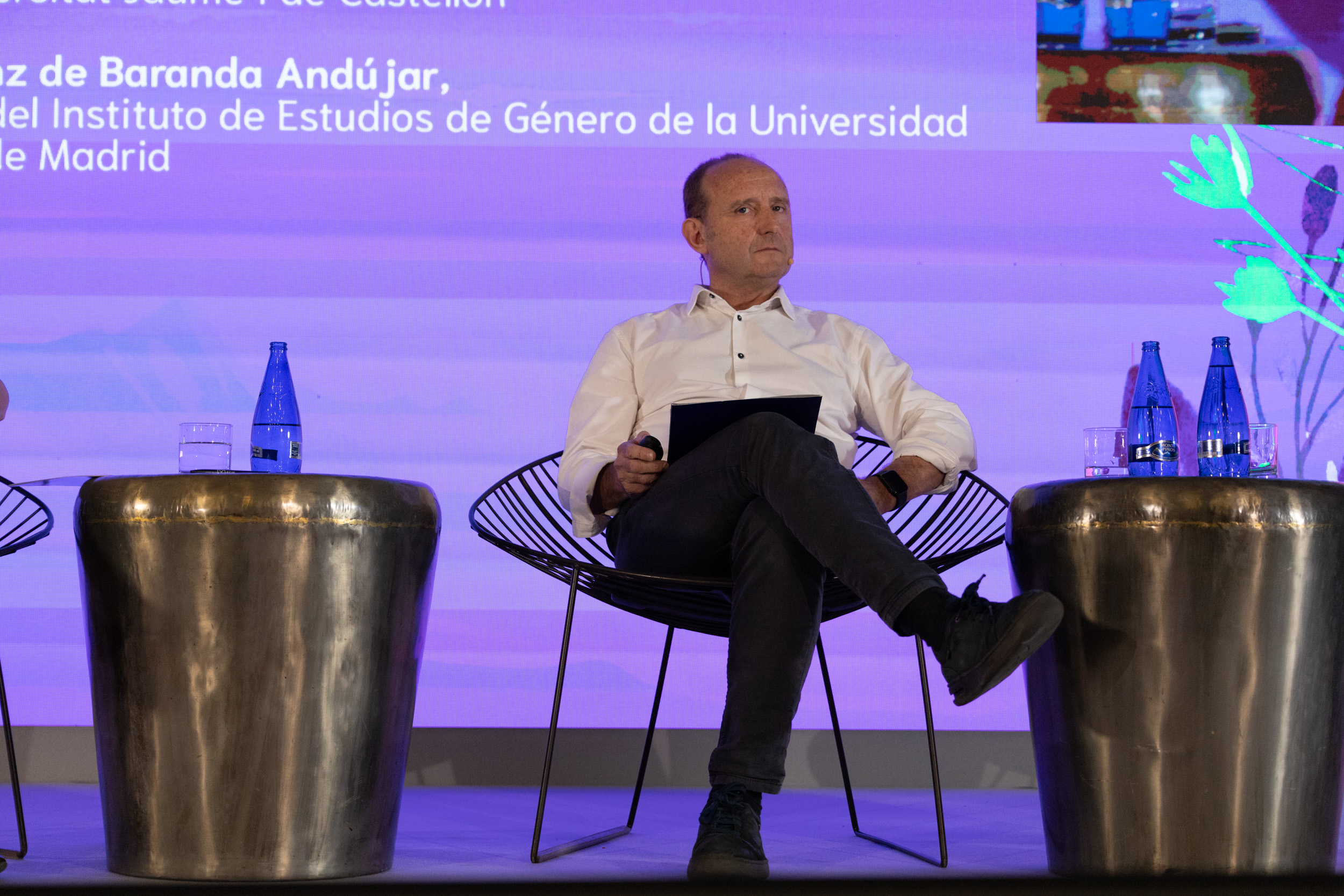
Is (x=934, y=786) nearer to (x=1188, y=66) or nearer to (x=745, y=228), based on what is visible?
(x=745, y=228)

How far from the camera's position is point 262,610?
163 centimetres

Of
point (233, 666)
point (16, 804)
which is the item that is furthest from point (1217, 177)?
point (16, 804)

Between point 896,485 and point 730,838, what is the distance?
0.62m

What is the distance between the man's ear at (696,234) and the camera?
2.41 meters

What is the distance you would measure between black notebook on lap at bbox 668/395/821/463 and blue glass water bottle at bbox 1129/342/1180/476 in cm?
49

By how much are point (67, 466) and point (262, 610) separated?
1398 mm

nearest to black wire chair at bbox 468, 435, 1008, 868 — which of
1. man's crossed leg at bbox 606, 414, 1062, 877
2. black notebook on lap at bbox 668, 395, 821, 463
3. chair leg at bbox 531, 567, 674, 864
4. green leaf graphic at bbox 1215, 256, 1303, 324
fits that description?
chair leg at bbox 531, 567, 674, 864

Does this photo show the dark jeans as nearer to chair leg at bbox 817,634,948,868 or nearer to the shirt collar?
Result: chair leg at bbox 817,634,948,868

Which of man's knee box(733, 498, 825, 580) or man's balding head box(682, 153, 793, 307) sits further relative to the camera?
man's balding head box(682, 153, 793, 307)

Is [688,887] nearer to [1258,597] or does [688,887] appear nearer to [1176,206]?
[1258,597]

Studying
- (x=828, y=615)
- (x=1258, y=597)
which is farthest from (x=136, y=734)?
(x=1258, y=597)

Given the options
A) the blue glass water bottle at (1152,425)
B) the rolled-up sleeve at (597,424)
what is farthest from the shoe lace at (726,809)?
the blue glass water bottle at (1152,425)

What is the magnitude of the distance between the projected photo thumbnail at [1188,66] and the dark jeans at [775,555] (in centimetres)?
→ 157

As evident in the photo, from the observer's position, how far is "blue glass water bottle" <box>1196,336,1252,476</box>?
2.00m
